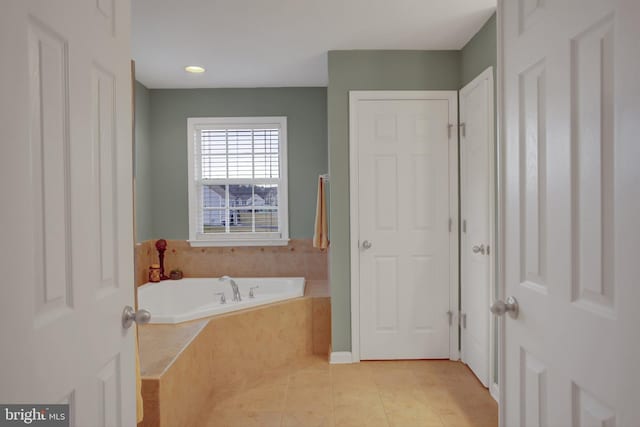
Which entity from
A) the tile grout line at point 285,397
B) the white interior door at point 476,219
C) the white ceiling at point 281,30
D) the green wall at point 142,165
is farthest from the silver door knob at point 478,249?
the green wall at point 142,165

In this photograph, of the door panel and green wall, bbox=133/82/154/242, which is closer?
the door panel

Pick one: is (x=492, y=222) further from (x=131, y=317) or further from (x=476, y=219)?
(x=131, y=317)

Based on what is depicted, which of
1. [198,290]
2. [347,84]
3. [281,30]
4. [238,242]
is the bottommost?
[198,290]

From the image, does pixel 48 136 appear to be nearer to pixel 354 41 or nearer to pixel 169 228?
pixel 354 41

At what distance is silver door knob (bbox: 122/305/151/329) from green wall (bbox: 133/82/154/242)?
2.94 meters

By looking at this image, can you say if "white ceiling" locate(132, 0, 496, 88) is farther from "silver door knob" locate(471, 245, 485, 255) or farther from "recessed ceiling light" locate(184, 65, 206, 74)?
"silver door knob" locate(471, 245, 485, 255)

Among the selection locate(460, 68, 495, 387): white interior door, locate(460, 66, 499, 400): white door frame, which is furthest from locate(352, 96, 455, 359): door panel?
locate(460, 66, 499, 400): white door frame

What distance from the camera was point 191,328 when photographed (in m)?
2.69

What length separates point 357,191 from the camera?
10.7ft

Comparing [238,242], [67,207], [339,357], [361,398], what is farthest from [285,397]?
[67,207]

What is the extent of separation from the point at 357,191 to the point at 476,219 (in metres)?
0.92

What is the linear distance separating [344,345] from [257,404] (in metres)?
0.92

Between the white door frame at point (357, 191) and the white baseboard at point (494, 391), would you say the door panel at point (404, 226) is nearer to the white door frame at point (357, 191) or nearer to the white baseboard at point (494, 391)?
the white door frame at point (357, 191)

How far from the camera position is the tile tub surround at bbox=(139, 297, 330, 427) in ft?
6.56
